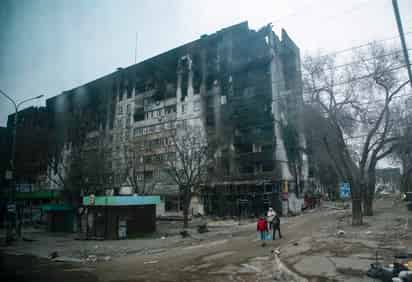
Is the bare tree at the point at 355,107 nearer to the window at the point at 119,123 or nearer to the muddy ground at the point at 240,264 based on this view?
the muddy ground at the point at 240,264

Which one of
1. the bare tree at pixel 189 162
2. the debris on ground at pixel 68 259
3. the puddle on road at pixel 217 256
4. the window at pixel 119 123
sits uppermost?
the window at pixel 119 123

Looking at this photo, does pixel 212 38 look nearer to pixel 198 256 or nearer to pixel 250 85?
pixel 250 85

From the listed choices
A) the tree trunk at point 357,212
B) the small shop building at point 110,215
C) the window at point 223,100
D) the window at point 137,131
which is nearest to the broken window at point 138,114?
the window at point 137,131

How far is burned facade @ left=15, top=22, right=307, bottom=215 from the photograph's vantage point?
41.7 metres

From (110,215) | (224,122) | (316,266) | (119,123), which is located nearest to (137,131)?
(119,123)

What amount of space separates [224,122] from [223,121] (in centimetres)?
31

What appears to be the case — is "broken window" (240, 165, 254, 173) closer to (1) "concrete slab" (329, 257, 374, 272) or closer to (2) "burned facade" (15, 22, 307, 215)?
(2) "burned facade" (15, 22, 307, 215)

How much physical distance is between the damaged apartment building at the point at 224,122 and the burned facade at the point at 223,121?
6.2 inches

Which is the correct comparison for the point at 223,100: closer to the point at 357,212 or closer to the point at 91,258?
the point at 357,212

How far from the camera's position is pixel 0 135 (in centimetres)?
4125

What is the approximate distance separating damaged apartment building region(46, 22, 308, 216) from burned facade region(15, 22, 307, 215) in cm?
16

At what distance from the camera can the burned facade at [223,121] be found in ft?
137

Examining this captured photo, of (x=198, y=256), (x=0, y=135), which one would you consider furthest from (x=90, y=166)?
(x=198, y=256)

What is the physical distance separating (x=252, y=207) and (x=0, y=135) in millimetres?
37223
